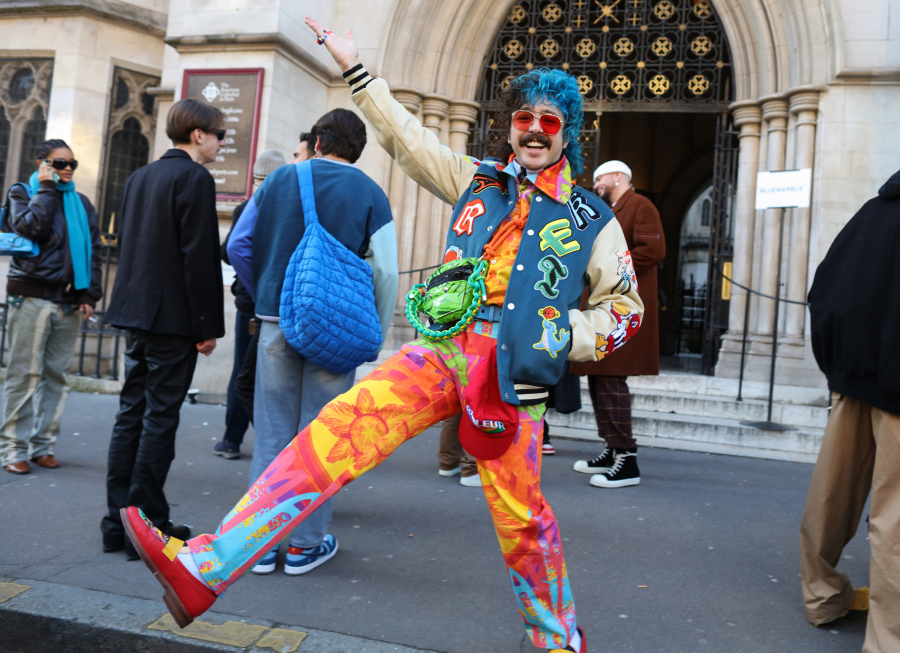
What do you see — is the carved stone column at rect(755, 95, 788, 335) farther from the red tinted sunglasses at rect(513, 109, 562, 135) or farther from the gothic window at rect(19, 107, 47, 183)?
the gothic window at rect(19, 107, 47, 183)

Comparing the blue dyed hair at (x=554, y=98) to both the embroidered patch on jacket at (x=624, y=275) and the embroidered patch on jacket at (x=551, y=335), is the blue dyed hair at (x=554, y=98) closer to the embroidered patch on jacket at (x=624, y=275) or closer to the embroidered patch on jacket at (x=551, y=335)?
the embroidered patch on jacket at (x=624, y=275)

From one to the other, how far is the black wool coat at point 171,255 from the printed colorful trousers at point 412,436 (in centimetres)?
145

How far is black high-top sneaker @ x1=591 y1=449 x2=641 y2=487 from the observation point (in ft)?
15.5

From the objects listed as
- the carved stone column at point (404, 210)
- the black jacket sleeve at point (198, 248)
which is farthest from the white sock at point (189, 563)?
the carved stone column at point (404, 210)

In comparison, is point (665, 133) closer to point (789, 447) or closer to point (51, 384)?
point (789, 447)

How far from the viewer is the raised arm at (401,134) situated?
2.33 m

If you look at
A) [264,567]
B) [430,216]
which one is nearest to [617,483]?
[264,567]

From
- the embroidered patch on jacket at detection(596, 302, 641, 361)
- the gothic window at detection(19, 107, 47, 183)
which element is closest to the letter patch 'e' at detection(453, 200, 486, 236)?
the embroidered patch on jacket at detection(596, 302, 641, 361)

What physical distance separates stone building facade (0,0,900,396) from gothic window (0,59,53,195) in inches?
1.1

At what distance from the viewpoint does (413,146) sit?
7.87 ft

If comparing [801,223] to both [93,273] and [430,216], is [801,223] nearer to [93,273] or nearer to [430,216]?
[430,216]

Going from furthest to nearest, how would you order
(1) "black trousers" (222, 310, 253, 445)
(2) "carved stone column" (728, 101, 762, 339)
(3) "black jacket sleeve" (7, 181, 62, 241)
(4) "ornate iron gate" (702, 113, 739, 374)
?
(4) "ornate iron gate" (702, 113, 739, 374), (2) "carved stone column" (728, 101, 762, 339), (1) "black trousers" (222, 310, 253, 445), (3) "black jacket sleeve" (7, 181, 62, 241)

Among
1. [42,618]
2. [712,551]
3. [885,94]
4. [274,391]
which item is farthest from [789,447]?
[42,618]

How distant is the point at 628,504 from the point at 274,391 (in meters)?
2.31
